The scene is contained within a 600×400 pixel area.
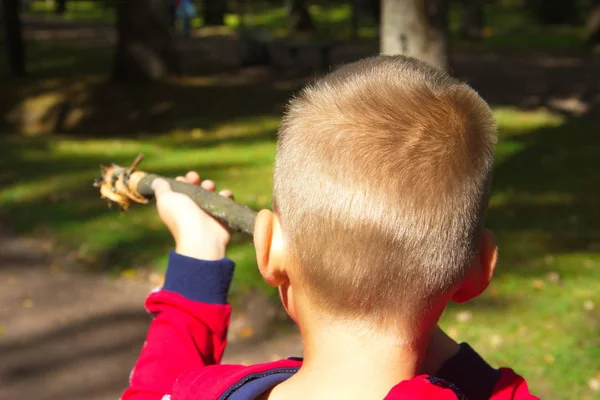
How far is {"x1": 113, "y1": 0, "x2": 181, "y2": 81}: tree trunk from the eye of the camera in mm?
15469

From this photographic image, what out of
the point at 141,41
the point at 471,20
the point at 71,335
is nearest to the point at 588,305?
the point at 71,335

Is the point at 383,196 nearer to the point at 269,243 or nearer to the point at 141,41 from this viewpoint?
the point at 269,243

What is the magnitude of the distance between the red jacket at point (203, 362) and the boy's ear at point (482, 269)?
127 millimetres

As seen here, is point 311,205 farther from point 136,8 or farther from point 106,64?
point 106,64

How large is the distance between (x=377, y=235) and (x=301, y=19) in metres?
33.7

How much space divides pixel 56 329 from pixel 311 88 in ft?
15.8

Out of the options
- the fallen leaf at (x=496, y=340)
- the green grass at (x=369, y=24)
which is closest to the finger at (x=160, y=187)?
the fallen leaf at (x=496, y=340)

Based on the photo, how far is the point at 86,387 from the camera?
4.96 m

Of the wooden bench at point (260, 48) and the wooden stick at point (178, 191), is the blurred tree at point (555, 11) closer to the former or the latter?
the wooden bench at point (260, 48)

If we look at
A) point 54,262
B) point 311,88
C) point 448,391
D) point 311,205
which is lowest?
point 54,262

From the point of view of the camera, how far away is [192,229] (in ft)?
6.03

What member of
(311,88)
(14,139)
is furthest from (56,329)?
(14,139)

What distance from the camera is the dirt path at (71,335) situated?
5.03 m

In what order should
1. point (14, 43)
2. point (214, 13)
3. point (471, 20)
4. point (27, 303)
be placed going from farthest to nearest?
point (214, 13) → point (471, 20) → point (14, 43) → point (27, 303)
